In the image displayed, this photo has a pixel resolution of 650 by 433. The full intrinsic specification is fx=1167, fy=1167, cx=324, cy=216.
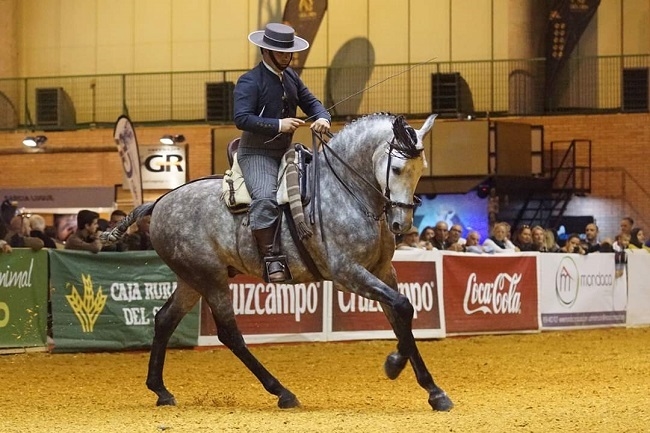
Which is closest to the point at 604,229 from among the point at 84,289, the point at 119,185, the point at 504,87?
the point at 504,87

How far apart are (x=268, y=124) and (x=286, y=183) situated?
527 mm

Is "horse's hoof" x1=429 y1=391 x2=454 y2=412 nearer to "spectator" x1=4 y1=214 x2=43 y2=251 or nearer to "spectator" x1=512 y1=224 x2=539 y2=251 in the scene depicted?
"spectator" x1=4 y1=214 x2=43 y2=251


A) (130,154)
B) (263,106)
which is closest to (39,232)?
(130,154)

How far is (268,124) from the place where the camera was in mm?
9969

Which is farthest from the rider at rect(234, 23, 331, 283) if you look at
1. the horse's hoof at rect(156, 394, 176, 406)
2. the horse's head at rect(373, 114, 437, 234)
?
the horse's hoof at rect(156, 394, 176, 406)

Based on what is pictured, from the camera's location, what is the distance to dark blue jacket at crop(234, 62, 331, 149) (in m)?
10.0

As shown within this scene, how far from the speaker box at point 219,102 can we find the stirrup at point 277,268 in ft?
75.6

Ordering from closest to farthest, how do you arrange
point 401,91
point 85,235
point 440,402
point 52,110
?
1. point 440,402
2. point 85,235
3. point 401,91
4. point 52,110

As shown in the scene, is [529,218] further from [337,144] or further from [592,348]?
[337,144]

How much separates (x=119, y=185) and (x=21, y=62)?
245 inches

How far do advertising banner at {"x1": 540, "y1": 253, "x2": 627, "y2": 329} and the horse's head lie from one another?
37.7ft

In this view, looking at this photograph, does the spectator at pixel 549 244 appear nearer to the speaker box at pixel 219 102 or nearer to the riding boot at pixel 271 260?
the speaker box at pixel 219 102

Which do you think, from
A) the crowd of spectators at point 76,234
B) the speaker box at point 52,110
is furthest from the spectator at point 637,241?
the speaker box at point 52,110

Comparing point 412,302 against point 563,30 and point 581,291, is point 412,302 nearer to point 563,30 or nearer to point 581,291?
point 581,291
